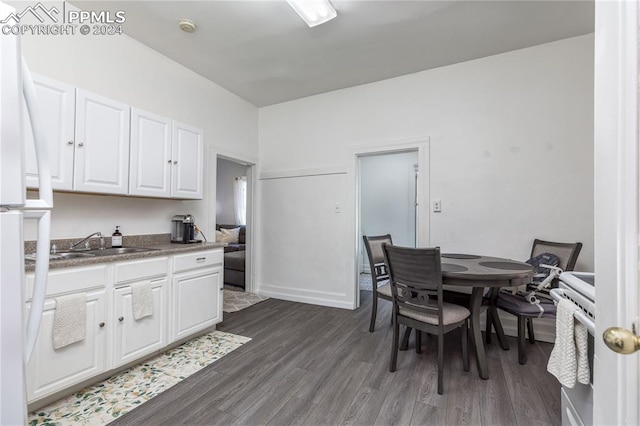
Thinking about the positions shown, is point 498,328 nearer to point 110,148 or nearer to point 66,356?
point 66,356

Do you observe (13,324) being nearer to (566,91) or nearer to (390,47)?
(390,47)

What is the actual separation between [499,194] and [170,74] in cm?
368

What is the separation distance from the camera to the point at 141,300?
209cm

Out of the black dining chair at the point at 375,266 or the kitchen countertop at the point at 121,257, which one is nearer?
the kitchen countertop at the point at 121,257

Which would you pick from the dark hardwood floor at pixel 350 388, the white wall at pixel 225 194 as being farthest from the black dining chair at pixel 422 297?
the white wall at pixel 225 194

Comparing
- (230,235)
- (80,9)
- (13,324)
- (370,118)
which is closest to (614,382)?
(13,324)

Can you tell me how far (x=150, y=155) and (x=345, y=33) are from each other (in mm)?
2074

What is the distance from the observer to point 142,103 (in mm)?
2730

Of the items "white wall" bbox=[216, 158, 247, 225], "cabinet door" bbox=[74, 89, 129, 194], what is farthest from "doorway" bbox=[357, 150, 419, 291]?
"cabinet door" bbox=[74, 89, 129, 194]

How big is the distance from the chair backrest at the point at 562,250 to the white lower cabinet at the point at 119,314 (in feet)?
10.2

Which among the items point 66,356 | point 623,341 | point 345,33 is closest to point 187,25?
point 345,33

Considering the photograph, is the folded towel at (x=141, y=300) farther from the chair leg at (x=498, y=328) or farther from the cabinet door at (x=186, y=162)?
the chair leg at (x=498, y=328)

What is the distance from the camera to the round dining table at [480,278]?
190 cm

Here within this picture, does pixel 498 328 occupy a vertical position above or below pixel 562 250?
below
